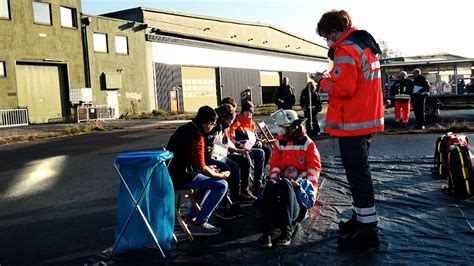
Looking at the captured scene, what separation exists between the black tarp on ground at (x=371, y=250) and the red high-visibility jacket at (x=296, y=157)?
0.60m

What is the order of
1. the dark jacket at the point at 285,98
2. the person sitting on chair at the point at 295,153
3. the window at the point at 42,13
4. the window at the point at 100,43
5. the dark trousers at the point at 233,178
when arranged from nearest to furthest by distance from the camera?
the person sitting on chair at the point at 295,153 < the dark trousers at the point at 233,178 < the dark jacket at the point at 285,98 < the window at the point at 42,13 < the window at the point at 100,43

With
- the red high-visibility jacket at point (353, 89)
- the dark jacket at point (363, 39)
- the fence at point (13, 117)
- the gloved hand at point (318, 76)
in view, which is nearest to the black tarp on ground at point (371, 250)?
→ the red high-visibility jacket at point (353, 89)

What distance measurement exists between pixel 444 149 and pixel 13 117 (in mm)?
23035

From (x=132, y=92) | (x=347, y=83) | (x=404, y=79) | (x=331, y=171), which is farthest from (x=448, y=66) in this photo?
(x=132, y=92)

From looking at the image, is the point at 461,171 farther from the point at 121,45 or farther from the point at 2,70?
the point at 121,45

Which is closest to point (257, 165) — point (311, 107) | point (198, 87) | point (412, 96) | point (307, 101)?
point (311, 107)

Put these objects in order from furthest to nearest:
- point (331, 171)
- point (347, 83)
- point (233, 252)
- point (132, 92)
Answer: point (132, 92), point (331, 171), point (233, 252), point (347, 83)

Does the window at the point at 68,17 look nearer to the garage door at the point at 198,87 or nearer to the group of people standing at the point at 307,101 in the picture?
the garage door at the point at 198,87

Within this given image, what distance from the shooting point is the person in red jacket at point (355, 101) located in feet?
13.1

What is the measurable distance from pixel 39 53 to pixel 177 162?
24051 mm

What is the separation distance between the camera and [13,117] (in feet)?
78.4

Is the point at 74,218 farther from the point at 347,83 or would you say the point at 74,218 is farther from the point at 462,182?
the point at 462,182

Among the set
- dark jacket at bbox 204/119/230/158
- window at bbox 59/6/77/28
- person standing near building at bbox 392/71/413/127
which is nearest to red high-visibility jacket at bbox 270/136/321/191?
dark jacket at bbox 204/119/230/158

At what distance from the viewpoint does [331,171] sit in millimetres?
7777
